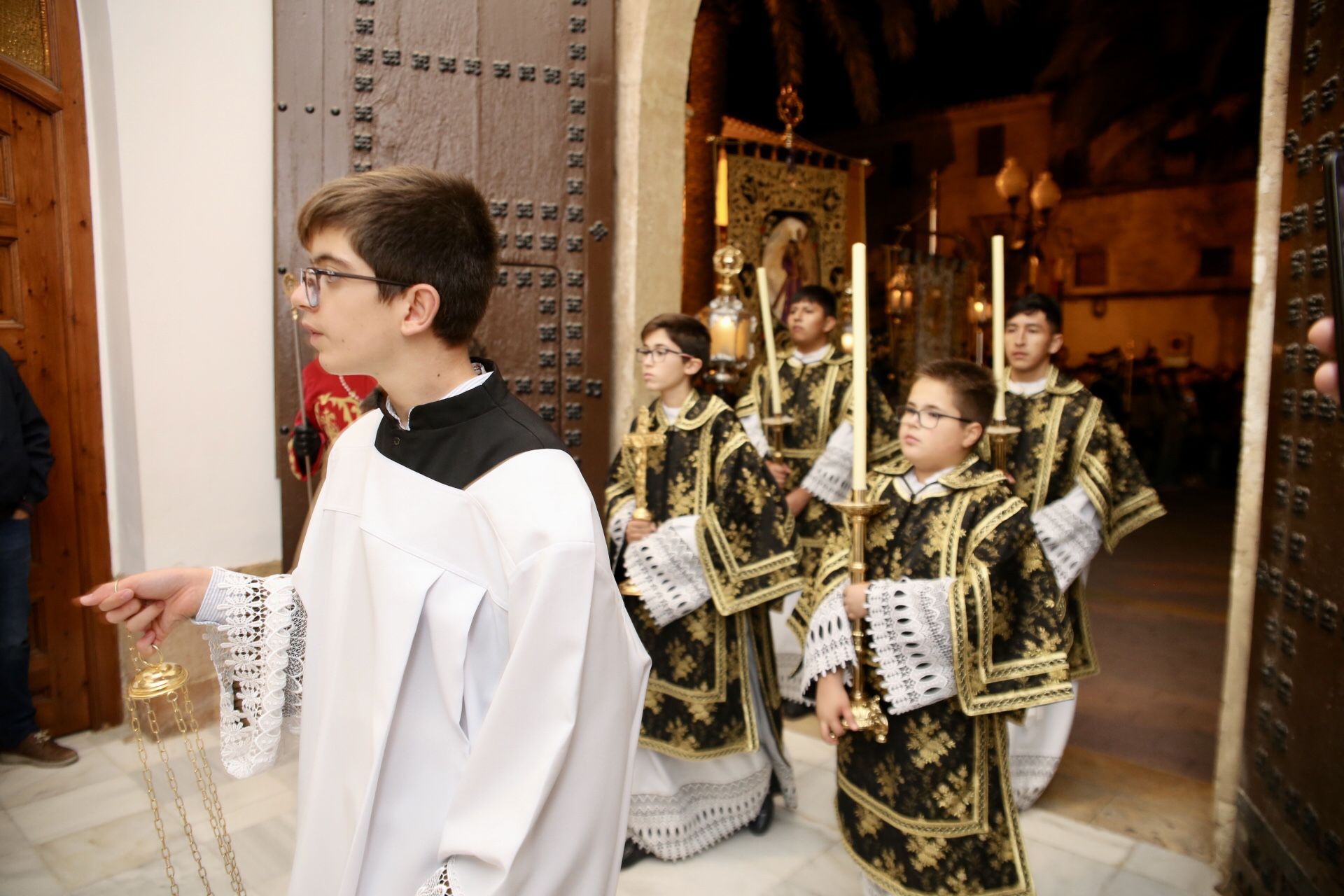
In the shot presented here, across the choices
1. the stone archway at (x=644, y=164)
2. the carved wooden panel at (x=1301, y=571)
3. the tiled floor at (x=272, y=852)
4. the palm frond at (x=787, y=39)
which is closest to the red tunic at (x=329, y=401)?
the stone archway at (x=644, y=164)

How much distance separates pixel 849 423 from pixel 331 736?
311 centimetres

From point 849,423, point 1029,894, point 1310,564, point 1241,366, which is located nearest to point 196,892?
point 1029,894

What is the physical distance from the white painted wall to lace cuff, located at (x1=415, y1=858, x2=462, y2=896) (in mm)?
3079

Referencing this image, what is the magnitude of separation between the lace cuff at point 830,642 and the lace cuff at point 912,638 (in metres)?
0.07

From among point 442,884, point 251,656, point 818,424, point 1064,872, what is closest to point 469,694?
point 442,884

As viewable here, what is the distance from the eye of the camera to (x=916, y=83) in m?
11.3

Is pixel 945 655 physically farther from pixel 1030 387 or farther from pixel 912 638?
pixel 1030 387

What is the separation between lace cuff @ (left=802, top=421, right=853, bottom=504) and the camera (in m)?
3.99

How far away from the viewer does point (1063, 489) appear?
134 inches

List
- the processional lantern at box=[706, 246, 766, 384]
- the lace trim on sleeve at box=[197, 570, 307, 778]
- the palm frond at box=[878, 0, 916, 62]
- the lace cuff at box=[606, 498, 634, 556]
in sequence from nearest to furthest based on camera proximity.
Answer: the lace trim on sleeve at box=[197, 570, 307, 778]
the lace cuff at box=[606, 498, 634, 556]
the processional lantern at box=[706, 246, 766, 384]
the palm frond at box=[878, 0, 916, 62]

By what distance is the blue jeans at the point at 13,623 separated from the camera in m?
3.37

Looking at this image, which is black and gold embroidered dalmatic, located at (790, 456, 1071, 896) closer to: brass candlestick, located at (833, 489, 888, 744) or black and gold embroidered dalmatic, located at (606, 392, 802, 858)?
brass candlestick, located at (833, 489, 888, 744)

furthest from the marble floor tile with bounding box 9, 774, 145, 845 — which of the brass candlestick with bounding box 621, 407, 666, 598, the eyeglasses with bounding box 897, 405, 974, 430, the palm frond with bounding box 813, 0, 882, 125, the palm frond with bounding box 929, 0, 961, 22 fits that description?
the palm frond with bounding box 813, 0, 882, 125

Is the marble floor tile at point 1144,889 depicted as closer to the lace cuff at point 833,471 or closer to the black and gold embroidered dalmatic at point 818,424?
the black and gold embroidered dalmatic at point 818,424
